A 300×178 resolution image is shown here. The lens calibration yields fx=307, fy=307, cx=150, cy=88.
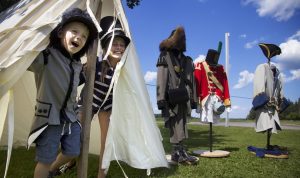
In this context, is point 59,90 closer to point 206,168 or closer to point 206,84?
point 206,168

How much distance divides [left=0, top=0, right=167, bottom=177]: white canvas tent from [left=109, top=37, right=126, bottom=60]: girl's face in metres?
0.09

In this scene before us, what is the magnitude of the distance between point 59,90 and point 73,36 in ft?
1.47

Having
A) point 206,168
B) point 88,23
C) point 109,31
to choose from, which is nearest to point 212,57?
point 206,168

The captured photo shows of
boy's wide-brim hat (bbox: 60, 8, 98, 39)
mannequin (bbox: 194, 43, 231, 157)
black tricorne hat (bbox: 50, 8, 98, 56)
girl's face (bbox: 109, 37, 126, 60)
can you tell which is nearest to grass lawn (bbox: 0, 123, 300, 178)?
mannequin (bbox: 194, 43, 231, 157)

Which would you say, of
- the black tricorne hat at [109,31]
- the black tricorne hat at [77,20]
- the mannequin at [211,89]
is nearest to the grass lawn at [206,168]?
the mannequin at [211,89]

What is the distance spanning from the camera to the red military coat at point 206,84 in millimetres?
5172

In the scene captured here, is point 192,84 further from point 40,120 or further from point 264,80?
point 40,120

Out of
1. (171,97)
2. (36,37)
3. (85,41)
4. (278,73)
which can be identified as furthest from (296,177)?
(36,37)

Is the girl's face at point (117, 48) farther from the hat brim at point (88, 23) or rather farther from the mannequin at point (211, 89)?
the mannequin at point (211, 89)

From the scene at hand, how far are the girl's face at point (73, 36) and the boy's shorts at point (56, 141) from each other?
62 cm

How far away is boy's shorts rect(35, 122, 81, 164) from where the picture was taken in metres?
2.33

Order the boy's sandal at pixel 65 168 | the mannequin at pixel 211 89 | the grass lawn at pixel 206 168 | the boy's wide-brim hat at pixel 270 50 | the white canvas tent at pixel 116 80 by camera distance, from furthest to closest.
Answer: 1. the boy's wide-brim hat at pixel 270 50
2. the mannequin at pixel 211 89
3. the grass lawn at pixel 206 168
4. the boy's sandal at pixel 65 168
5. the white canvas tent at pixel 116 80

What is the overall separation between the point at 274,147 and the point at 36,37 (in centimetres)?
466

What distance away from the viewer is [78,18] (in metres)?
2.46
